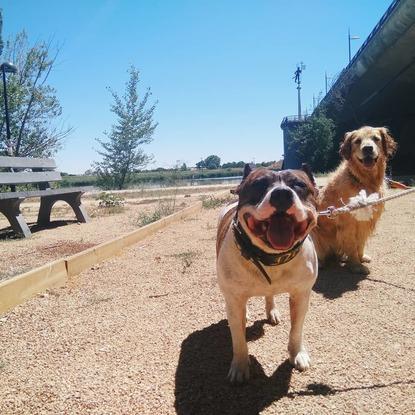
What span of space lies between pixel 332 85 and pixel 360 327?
3098cm

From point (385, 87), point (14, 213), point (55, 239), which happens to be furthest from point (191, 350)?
point (385, 87)

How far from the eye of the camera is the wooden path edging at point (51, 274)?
3375 millimetres

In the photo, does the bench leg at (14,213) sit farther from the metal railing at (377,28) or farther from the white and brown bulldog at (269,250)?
the metal railing at (377,28)

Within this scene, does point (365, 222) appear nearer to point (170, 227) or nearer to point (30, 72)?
point (170, 227)

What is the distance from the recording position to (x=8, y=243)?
6.01m

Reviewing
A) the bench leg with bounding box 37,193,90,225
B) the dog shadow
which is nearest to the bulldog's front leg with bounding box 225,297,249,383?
the dog shadow

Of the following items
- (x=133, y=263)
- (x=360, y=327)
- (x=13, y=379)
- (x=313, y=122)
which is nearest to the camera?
(x=13, y=379)

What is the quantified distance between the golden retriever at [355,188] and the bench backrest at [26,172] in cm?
514

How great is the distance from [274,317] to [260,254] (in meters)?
1.19

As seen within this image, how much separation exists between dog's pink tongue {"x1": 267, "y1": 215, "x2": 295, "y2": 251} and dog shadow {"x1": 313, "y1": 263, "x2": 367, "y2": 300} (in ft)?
6.21

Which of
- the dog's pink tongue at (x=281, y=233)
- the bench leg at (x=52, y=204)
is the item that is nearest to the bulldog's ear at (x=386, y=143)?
the dog's pink tongue at (x=281, y=233)

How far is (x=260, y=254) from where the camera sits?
2020 millimetres

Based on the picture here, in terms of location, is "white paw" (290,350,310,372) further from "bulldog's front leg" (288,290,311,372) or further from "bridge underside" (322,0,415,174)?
"bridge underside" (322,0,415,174)

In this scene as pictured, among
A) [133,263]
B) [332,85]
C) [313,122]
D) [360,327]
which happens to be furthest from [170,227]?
[332,85]
